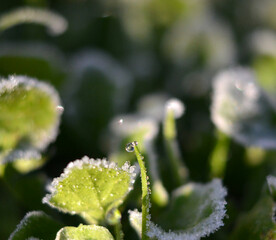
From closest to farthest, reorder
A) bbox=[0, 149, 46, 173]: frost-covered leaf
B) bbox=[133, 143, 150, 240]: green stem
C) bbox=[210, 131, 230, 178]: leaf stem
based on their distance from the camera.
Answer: bbox=[133, 143, 150, 240]: green stem → bbox=[0, 149, 46, 173]: frost-covered leaf → bbox=[210, 131, 230, 178]: leaf stem

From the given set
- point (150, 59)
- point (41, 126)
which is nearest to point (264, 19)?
point (150, 59)

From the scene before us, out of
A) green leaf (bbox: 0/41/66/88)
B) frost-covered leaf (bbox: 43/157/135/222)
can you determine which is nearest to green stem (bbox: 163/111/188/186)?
frost-covered leaf (bbox: 43/157/135/222)

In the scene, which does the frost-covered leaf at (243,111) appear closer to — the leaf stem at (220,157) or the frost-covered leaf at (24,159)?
the leaf stem at (220,157)

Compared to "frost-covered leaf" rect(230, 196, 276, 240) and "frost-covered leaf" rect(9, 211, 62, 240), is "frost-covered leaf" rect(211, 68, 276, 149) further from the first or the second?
"frost-covered leaf" rect(9, 211, 62, 240)

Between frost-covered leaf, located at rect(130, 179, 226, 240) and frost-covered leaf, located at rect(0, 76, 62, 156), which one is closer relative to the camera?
frost-covered leaf, located at rect(130, 179, 226, 240)

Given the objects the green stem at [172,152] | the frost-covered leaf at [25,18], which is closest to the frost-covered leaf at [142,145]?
the green stem at [172,152]

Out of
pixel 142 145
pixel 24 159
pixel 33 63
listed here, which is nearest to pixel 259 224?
pixel 142 145

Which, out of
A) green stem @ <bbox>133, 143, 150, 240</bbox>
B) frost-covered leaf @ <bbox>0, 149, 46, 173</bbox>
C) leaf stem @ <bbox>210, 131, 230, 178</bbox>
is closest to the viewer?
green stem @ <bbox>133, 143, 150, 240</bbox>
